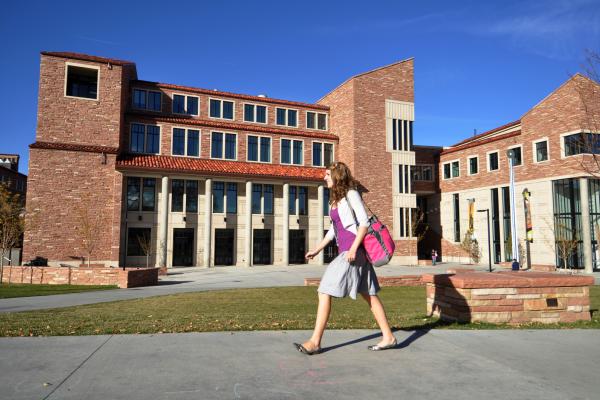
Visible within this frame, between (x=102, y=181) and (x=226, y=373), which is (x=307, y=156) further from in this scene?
(x=226, y=373)

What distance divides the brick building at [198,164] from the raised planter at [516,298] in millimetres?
25223

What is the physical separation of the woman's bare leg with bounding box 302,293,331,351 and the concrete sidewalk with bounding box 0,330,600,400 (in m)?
0.15

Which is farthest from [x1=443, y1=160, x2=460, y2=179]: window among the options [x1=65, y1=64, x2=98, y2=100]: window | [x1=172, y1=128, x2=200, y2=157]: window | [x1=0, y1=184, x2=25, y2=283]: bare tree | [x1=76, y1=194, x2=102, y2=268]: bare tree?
[x1=0, y1=184, x2=25, y2=283]: bare tree

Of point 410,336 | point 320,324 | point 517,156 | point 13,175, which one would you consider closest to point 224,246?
point 517,156

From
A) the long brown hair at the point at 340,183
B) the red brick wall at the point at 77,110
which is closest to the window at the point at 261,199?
the red brick wall at the point at 77,110

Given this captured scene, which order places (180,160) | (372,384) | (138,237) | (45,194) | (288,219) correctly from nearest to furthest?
(372,384)
(45,194)
(138,237)
(180,160)
(288,219)

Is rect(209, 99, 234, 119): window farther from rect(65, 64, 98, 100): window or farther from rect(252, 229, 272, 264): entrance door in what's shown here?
rect(252, 229, 272, 264): entrance door

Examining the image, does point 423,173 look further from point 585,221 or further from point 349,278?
point 349,278

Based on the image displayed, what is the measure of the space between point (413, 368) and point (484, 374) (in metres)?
0.59

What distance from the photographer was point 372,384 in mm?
3314

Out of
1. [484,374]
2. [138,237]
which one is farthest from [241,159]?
[484,374]

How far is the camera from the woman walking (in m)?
4.41

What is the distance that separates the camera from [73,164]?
29.9 metres

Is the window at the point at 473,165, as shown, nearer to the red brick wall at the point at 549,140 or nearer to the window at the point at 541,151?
the red brick wall at the point at 549,140
